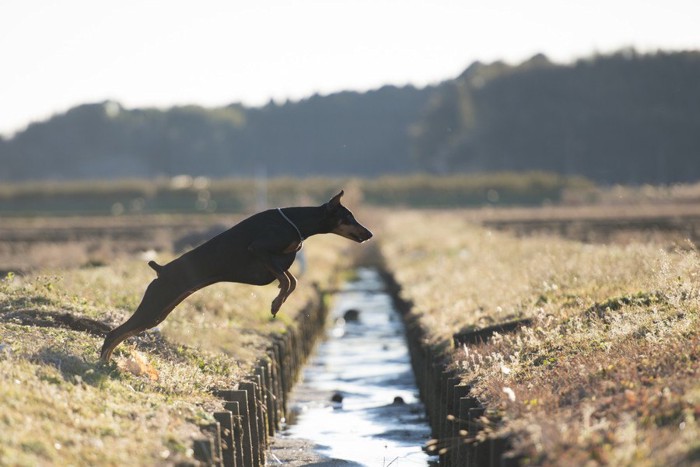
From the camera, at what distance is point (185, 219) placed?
77938 millimetres

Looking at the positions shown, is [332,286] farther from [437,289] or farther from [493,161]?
[493,161]

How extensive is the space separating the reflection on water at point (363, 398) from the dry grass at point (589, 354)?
4.27 ft

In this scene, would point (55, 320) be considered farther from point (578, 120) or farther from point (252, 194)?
point (578, 120)

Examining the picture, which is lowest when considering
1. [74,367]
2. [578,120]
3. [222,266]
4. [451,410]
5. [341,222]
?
[451,410]

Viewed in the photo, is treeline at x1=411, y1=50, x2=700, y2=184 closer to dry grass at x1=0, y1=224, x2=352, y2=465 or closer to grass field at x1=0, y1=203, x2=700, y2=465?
grass field at x1=0, y1=203, x2=700, y2=465

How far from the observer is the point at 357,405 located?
762 inches

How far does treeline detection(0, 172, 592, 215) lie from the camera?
94812 mm

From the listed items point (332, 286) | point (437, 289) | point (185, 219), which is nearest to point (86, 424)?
point (437, 289)

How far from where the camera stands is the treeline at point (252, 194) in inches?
3733

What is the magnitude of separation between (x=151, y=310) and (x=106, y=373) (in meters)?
0.99

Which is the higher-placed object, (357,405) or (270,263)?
(270,263)

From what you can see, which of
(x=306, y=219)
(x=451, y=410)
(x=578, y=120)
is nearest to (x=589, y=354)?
(x=451, y=410)

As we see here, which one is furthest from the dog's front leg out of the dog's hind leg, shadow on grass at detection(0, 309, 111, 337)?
shadow on grass at detection(0, 309, 111, 337)

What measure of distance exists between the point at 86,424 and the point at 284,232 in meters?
3.83
